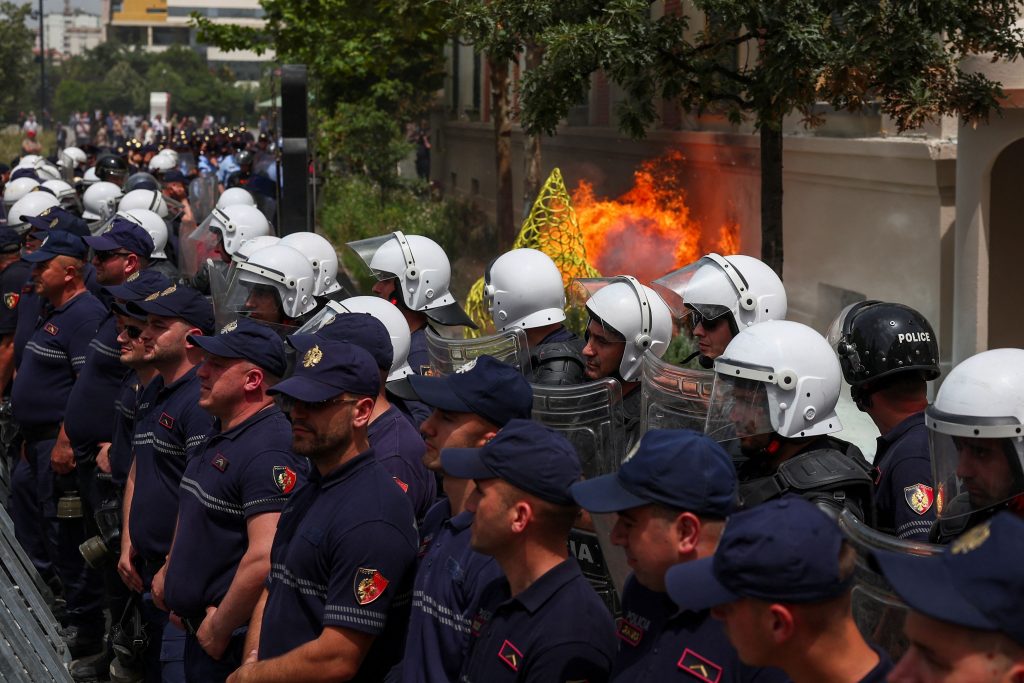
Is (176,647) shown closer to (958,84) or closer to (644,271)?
(958,84)

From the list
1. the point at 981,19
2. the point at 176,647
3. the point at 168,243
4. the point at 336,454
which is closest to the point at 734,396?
the point at 336,454

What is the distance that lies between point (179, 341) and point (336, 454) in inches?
75.2

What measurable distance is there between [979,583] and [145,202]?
10479mm

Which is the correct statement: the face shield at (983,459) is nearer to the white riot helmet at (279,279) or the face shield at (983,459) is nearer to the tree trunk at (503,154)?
the white riot helmet at (279,279)

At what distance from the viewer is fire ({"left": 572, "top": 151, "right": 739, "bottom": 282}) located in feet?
49.6

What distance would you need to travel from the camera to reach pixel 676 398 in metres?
4.80

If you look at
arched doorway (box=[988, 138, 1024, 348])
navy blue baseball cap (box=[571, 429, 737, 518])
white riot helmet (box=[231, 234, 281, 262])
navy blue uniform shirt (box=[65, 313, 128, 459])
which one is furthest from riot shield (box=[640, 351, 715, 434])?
arched doorway (box=[988, 138, 1024, 348])

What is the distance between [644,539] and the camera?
3.14m

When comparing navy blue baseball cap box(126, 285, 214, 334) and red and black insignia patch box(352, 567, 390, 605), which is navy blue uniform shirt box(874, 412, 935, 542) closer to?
red and black insignia patch box(352, 567, 390, 605)

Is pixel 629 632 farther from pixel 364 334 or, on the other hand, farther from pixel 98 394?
pixel 98 394

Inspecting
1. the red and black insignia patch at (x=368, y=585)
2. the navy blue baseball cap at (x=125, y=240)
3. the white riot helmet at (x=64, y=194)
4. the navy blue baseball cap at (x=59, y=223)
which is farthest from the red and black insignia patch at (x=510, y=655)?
the white riot helmet at (x=64, y=194)

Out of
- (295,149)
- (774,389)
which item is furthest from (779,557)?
(295,149)

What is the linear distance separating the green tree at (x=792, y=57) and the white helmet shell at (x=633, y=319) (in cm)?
409

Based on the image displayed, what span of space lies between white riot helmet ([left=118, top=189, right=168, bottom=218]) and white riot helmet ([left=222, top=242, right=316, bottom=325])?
16.2 ft
